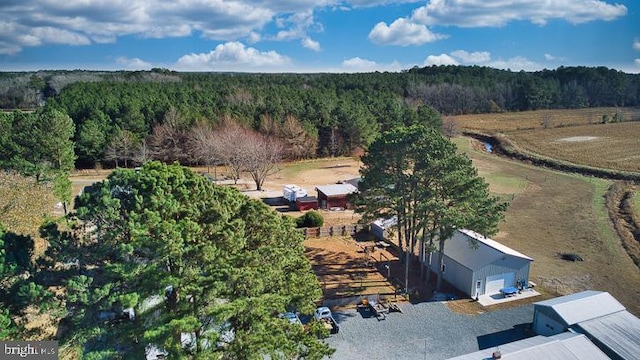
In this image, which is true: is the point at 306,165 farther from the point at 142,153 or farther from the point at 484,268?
the point at 484,268

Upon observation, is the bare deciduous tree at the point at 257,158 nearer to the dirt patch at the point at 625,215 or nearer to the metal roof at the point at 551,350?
the dirt patch at the point at 625,215

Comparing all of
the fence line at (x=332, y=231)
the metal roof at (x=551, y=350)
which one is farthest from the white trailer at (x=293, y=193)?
the metal roof at (x=551, y=350)

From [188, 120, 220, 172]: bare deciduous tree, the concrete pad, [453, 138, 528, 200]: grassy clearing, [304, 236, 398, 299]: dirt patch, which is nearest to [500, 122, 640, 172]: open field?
[453, 138, 528, 200]: grassy clearing

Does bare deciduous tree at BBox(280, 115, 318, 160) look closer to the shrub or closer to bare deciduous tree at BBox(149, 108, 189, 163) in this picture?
bare deciduous tree at BBox(149, 108, 189, 163)

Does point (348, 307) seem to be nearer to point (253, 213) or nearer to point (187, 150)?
point (253, 213)

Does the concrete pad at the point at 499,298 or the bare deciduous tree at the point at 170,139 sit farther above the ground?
the bare deciduous tree at the point at 170,139

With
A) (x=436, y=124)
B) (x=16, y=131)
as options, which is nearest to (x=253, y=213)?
(x=16, y=131)

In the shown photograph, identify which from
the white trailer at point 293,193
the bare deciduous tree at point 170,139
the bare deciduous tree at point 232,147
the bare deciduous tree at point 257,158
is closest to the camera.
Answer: the white trailer at point 293,193

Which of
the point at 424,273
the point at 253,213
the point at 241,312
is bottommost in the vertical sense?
the point at 424,273
